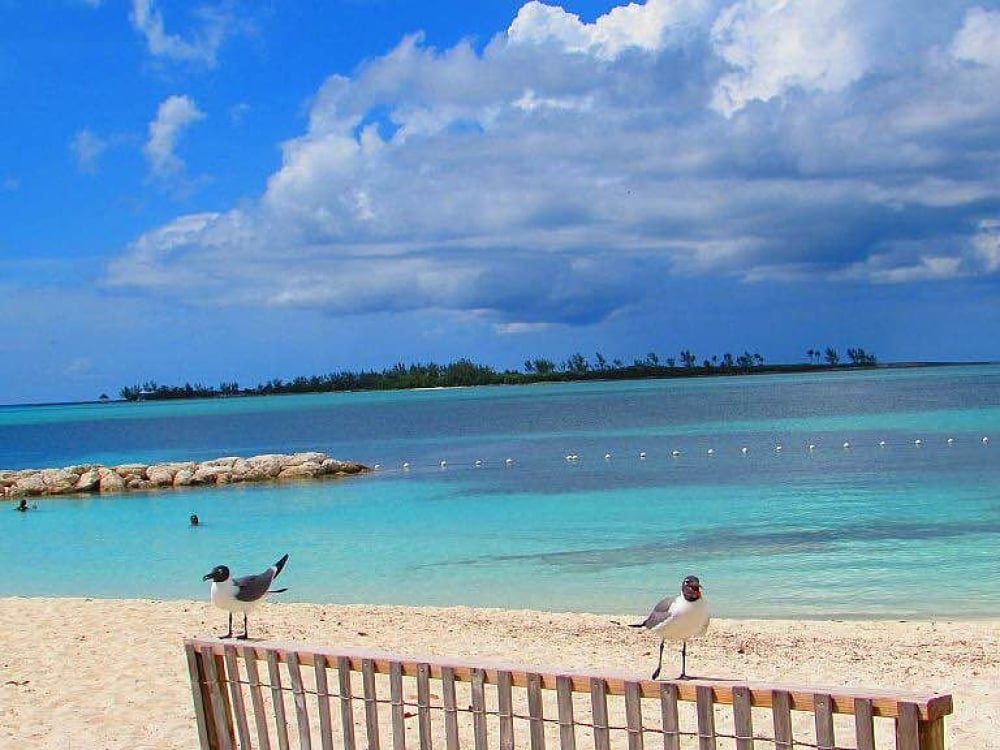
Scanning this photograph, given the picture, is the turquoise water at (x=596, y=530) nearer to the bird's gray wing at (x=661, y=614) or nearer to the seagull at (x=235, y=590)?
the seagull at (x=235, y=590)

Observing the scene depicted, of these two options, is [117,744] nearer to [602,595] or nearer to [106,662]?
[106,662]

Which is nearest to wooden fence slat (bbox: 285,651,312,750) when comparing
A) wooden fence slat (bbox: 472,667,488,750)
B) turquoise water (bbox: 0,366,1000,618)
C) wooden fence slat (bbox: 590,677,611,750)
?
wooden fence slat (bbox: 472,667,488,750)

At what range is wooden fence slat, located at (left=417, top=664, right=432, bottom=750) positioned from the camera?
6.05 meters

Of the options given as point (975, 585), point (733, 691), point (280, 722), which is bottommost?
point (975, 585)

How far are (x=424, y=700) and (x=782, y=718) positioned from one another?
2067mm

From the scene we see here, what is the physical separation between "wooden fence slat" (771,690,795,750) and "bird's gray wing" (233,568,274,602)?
23.1ft

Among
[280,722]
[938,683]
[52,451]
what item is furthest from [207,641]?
[52,451]

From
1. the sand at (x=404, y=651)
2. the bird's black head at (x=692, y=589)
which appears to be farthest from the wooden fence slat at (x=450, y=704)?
the sand at (x=404, y=651)

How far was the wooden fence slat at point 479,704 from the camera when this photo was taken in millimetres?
5922

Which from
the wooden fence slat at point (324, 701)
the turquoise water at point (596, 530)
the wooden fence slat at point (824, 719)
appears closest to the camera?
the wooden fence slat at point (824, 719)

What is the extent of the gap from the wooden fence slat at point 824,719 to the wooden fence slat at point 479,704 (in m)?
1.78

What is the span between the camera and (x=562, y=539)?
937 inches

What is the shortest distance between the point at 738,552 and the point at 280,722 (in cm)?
1520

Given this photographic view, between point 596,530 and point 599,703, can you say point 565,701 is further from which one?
point 596,530
